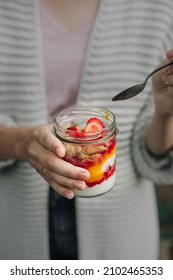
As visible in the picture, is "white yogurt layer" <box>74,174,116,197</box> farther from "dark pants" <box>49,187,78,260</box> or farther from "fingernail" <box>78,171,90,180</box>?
"dark pants" <box>49,187,78,260</box>

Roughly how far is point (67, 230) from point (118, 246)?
0.14 m

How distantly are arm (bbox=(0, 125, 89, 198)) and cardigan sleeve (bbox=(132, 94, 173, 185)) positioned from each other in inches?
10.1

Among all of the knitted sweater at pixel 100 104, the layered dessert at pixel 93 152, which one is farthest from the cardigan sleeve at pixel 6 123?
the layered dessert at pixel 93 152

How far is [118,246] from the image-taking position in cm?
111

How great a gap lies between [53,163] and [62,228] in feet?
0.99

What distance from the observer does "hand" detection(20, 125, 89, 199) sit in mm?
776

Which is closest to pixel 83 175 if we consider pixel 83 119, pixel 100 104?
pixel 83 119

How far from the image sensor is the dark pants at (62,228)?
1043mm

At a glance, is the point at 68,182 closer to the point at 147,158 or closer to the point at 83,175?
the point at 83,175

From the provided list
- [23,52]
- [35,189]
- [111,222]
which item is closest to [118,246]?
[111,222]

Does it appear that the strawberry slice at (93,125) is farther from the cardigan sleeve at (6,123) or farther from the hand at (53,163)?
the cardigan sleeve at (6,123)

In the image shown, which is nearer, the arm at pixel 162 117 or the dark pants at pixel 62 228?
the arm at pixel 162 117

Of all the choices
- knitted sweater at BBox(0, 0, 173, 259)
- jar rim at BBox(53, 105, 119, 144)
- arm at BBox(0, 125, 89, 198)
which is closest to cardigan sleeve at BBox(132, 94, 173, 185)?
knitted sweater at BBox(0, 0, 173, 259)

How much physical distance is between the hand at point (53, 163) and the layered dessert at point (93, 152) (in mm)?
18
